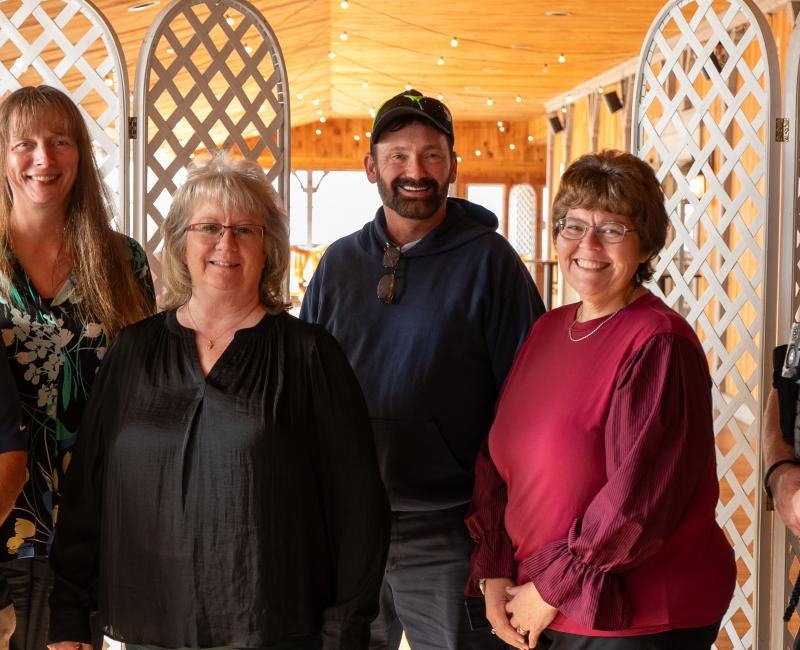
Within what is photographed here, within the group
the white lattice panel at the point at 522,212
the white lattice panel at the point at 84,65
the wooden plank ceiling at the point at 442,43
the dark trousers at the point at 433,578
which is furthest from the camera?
the white lattice panel at the point at 522,212

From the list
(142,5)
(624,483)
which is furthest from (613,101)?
(624,483)

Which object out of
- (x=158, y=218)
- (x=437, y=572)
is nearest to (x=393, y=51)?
(x=158, y=218)

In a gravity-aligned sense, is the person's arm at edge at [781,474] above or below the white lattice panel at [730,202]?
below

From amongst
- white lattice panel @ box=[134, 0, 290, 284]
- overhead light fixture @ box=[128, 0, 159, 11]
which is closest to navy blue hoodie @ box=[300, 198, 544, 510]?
white lattice panel @ box=[134, 0, 290, 284]

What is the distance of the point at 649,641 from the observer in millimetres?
1669

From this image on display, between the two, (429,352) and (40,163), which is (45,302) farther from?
(429,352)

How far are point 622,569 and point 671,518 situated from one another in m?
0.12

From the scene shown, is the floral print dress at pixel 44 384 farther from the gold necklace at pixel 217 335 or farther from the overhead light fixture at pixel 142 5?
the overhead light fixture at pixel 142 5

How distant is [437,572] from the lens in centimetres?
214

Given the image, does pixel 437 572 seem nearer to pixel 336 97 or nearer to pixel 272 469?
pixel 272 469

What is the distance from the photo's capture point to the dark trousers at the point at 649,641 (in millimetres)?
1668

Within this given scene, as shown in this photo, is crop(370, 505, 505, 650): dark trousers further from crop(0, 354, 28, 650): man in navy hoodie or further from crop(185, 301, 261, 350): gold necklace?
crop(0, 354, 28, 650): man in navy hoodie

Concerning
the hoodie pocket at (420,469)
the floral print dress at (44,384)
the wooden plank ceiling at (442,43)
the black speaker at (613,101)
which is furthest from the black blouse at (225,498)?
the black speaker at (613,101)

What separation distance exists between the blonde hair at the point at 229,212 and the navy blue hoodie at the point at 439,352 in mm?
459
